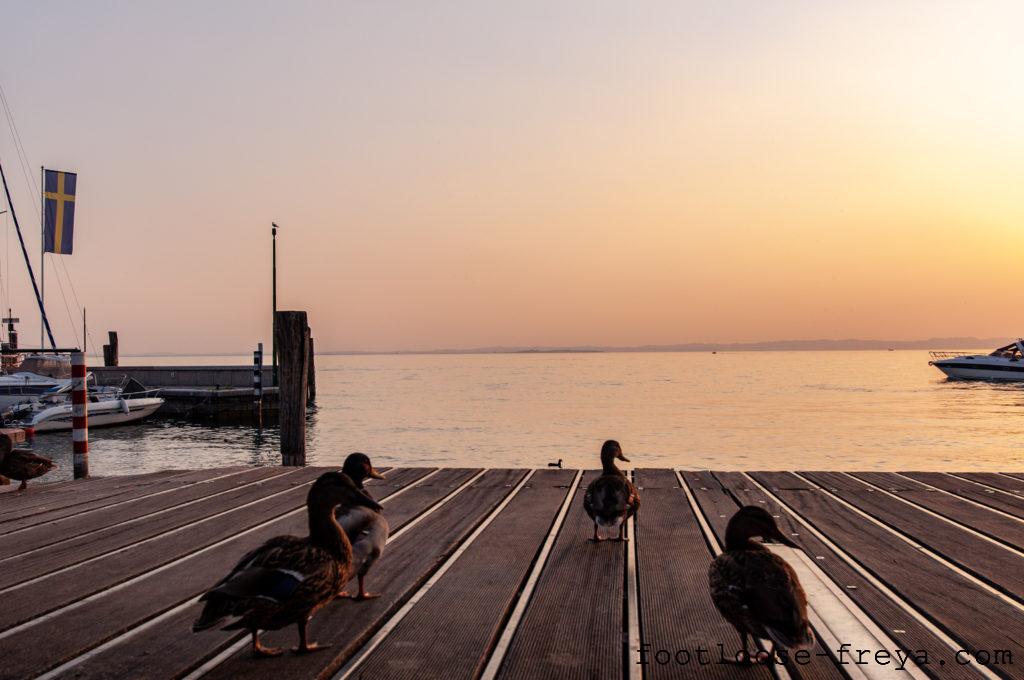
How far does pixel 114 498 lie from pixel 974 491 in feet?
26.2

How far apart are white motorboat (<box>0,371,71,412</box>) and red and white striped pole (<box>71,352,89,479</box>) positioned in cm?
3290

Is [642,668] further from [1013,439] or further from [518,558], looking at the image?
[1013,439]

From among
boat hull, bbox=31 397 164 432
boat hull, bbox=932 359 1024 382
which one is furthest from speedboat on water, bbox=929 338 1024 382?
boat hull, bbox=31 397 164 432

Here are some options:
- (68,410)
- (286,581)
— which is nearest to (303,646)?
(286,581)

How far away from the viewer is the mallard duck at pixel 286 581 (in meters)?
2.94

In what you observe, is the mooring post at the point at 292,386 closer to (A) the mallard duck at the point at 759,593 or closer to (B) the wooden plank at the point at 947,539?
(B) the wooden plank at the point at 947,539

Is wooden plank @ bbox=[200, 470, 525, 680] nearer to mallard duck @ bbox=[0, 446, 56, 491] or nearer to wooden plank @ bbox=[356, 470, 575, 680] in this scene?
wooden plank @ bbox=[356, 470, 575, 680]

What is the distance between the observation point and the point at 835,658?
3068mm

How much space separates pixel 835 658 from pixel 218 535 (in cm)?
407

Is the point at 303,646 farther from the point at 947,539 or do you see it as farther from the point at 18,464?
the point at 18,464

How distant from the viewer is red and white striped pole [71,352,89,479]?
8.45 meters

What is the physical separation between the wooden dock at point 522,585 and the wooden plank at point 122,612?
15 millimetres

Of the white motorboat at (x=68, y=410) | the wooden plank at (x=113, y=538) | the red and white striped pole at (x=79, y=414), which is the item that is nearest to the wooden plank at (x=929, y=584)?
the wooden plank at (x=113, y=538)

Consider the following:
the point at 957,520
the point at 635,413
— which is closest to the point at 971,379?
the point at 635,413
